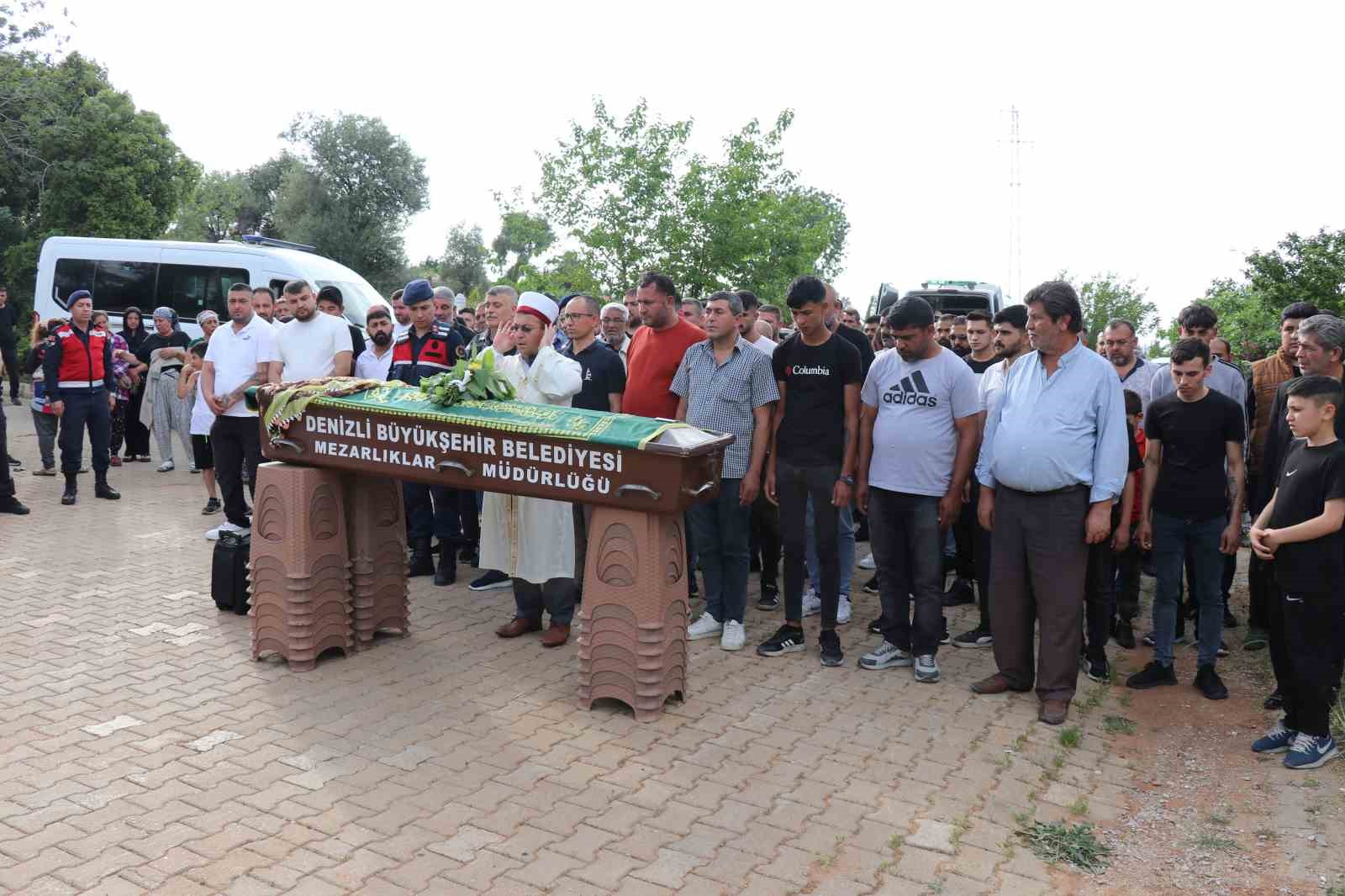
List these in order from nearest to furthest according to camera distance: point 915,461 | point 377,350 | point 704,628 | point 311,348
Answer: point 915,461
point 704,628
point 311,348
point 377,350

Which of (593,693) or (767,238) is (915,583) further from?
(767,238)

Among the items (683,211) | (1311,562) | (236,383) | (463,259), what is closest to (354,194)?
(463,259)

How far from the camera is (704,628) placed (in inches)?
251

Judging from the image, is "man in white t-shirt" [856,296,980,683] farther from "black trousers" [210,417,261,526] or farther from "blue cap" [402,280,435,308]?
"black trousers" [210,417,261,526]

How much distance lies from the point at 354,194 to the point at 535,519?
35.8 m

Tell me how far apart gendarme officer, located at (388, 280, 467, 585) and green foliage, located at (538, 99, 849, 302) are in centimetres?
1261

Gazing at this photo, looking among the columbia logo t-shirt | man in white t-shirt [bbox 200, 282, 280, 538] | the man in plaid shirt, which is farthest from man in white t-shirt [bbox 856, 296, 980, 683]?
man in white t-shirt [bbox 200, 282, 280, 538]

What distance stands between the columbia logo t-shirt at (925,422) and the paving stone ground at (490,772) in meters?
1.10

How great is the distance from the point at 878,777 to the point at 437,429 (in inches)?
102

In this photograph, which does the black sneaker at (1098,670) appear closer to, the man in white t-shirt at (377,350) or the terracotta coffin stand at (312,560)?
the terracotta coffin stand at (312,560)

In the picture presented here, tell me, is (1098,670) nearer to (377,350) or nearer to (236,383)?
(377,350)

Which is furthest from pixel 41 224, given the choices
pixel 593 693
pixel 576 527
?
pixel 593 693

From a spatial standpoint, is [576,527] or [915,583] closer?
[915,583]

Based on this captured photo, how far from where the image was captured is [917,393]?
18.5 ft
